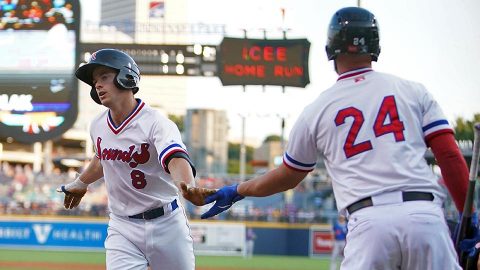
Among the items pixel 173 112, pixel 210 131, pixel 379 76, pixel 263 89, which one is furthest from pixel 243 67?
pixel 210 131

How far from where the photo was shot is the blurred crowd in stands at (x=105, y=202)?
93.1 feet

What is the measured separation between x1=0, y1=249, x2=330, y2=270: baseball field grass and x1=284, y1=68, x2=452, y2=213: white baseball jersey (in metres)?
16.9

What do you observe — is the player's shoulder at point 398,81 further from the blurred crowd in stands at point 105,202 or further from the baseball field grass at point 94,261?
the blurred crowd in stands at point 105,202

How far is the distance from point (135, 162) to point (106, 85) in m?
0.54

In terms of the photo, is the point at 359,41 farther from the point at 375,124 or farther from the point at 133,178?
the point at 133,178

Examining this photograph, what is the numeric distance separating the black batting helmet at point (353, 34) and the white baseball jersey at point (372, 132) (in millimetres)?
109

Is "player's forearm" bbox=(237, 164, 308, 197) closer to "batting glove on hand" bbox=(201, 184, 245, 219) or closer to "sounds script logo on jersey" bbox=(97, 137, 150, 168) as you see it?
"batting glove on hand" bbox=(201, 184, 245, 219)

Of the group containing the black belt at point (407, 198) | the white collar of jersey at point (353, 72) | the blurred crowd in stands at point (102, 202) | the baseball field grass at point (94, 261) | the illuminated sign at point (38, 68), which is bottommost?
the baseball field grass at point (94, 261)

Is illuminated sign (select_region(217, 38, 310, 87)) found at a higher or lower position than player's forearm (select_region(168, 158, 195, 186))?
higher

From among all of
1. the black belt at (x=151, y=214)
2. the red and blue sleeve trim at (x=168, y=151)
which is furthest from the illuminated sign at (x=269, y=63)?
the red and blue sleeve trim at (x=168, y=151)

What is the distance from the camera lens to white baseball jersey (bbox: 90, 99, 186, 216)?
5617 mm

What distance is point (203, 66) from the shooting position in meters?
25.6

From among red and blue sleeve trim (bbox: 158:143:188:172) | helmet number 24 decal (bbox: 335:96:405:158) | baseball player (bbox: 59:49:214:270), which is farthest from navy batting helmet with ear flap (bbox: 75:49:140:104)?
helmet number 24 decal (bbox: 335:96:405:158)

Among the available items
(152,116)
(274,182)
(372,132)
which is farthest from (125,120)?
(372,132)
